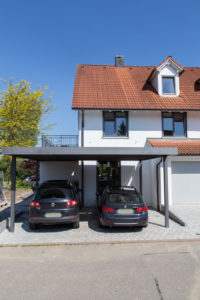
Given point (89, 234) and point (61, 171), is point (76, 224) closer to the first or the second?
point (89, 234)

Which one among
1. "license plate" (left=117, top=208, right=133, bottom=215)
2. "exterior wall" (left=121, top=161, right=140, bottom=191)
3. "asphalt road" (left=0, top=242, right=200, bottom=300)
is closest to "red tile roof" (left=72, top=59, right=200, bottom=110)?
"exterior wall" (left=121, top=161, right=140, bottom=191)

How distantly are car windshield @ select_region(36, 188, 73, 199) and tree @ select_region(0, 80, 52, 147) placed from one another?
10.2 meters

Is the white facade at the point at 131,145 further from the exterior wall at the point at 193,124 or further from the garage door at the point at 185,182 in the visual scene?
the garage door at the point at 185,182

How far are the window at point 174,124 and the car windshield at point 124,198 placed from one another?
21.0ft

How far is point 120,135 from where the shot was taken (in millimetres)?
11672

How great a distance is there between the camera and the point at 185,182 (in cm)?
1080

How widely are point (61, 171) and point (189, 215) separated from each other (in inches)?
296

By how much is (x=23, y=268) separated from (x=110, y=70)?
14.9 metres

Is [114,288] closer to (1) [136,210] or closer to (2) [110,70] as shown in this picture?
(1) [136,210]

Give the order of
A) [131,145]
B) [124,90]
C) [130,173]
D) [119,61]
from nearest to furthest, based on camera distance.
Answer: [130,173], [131,145], [124,90], [119,61]

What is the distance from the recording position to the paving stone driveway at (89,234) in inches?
234

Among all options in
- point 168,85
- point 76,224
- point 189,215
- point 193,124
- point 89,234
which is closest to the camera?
point 89,234

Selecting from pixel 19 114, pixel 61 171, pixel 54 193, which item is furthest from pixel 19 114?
pixel 54 193

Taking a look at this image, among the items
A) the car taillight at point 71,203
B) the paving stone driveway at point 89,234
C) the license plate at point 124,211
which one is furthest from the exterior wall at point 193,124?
the car taillight at point 71,203
